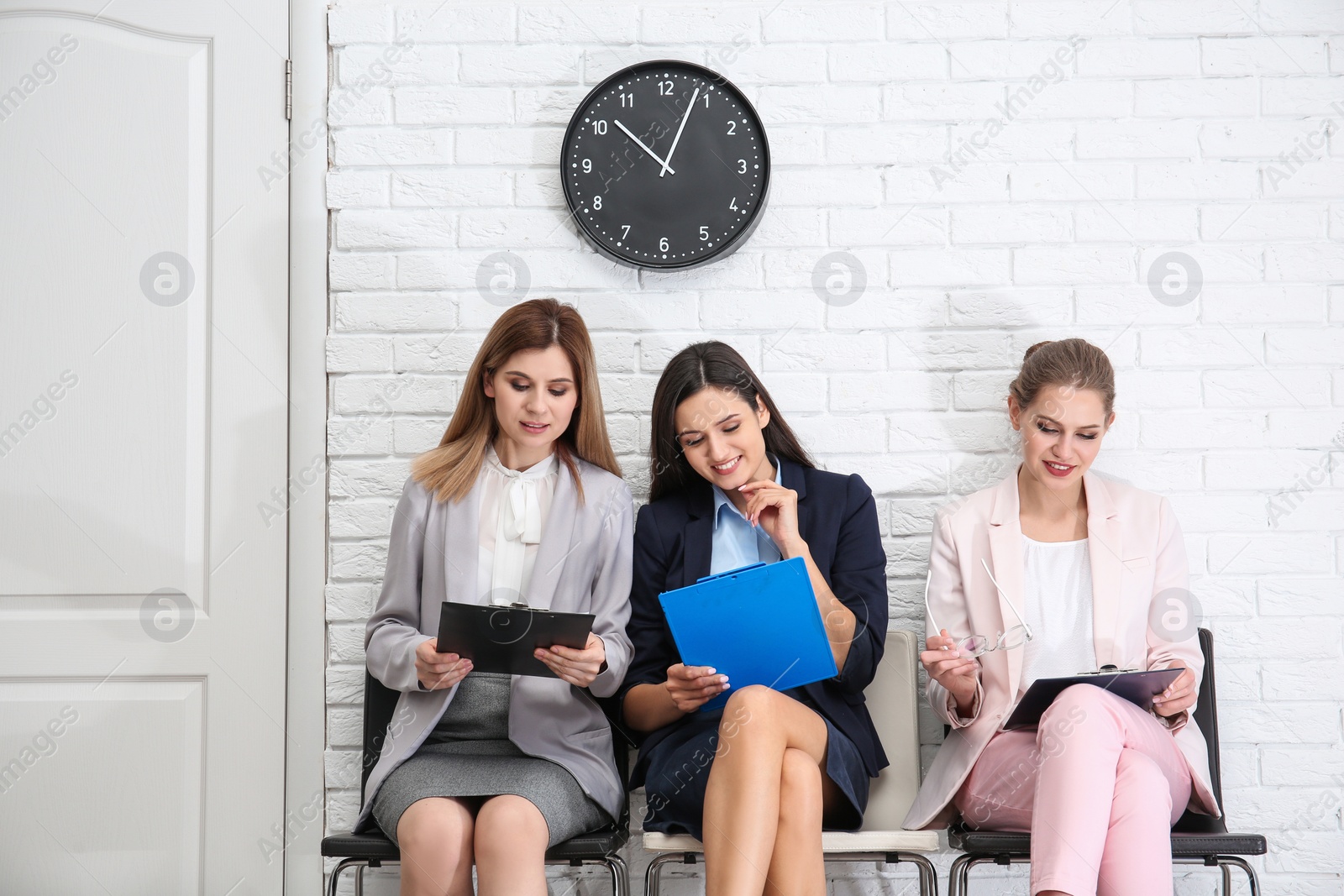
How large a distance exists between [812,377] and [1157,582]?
0.82 m

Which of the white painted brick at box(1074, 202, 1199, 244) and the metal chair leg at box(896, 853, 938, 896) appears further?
the white painted brick at box(1074, 202, 1199, 244)

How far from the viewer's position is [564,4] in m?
2.18

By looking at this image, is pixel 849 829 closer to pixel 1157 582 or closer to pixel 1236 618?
pixel 1157 582

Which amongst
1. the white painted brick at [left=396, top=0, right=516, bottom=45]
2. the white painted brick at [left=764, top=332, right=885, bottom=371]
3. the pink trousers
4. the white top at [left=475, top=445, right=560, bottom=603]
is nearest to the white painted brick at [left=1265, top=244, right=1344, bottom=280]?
the white painted brick at [left=764, top=332, right=885, bottom=371]

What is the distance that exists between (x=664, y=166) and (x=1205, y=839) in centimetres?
165

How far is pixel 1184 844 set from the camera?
1.60 metres

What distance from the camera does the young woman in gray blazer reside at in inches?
65.4

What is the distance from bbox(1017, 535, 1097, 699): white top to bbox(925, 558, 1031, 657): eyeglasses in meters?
0.04

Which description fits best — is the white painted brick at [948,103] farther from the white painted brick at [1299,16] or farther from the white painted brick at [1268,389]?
the white painted brick at [1268,389]

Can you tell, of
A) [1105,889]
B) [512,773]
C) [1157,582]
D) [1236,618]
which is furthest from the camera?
[1236,618]

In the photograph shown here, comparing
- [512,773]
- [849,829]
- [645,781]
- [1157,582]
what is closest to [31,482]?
[512,773]

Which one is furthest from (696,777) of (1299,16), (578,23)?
(1299,16)

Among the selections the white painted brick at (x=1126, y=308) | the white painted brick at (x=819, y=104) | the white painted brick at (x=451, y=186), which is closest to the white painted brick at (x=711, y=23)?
the white painted brick at (x=819, y=104)

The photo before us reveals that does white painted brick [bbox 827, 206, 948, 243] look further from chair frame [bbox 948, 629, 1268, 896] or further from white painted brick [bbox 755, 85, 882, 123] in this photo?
chair frame [bbox 948, 629, 1268, 896]
